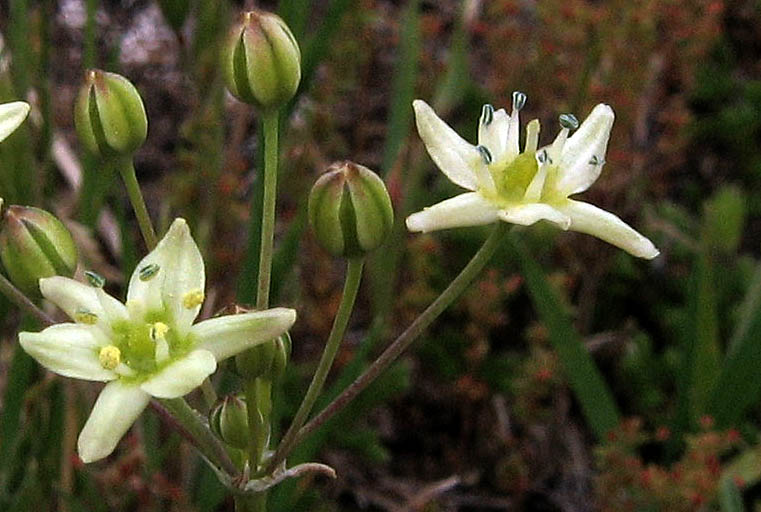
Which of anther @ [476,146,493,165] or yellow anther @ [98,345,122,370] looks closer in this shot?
yellow anther @ [98,345,122,370]

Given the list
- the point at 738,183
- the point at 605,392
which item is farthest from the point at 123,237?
the point at 738,183

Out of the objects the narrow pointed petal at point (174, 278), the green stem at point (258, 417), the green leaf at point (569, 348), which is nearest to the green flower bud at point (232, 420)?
the green stem at point (258, 417)

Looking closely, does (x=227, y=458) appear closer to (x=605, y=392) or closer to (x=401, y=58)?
(x=605, y=392)

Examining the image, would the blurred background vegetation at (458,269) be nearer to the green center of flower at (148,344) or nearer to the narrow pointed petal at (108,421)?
the green center of flower at (148,344)

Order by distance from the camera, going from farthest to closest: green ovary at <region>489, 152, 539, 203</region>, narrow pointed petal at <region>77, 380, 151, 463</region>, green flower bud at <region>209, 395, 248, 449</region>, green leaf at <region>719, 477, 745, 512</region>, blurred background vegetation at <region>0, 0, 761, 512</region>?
1. blurred background vegetation at <region>0, 0, 761, 512</region>
2. green leaf at <region>719, 477, 745, 512</region>
3. green ovary at <region>489, 152, 539, 203</region>
4. green flower bud at <region>209, 395, 248, 449</region>
5. narrow pointed petal at <region>77, 380, 151, 463</region>

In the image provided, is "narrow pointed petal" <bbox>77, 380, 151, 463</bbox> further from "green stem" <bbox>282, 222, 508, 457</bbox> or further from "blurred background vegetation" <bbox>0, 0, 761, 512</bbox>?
"blurred background vegetation" <bbox>0, 0, 761, 512</bbox>

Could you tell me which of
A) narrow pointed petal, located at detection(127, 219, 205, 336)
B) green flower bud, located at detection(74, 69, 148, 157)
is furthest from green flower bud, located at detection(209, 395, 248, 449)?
green flower bud, located at detection(74, 69, 148, 157)
